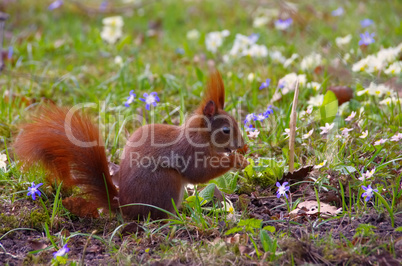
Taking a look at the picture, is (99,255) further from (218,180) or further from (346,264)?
(346,264)

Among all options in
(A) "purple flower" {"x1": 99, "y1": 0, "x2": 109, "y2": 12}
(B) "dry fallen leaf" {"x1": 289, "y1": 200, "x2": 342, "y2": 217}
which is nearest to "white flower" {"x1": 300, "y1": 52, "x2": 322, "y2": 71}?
(B) "dry fallen leaf" {"x1": 289, "y1": 200, "x2": 342, "y2": 217}

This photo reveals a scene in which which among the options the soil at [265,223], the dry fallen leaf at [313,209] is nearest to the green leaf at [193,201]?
the soil at [265,223]

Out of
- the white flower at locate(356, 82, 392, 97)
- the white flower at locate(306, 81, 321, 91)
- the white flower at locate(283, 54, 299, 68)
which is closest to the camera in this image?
the white flower at locate(356, 82, 392, 97)

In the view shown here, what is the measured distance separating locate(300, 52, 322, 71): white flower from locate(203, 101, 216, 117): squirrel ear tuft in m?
1.33

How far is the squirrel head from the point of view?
2.09 meters

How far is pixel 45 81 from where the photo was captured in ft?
11.2

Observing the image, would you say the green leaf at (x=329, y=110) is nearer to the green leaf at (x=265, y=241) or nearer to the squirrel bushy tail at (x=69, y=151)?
the green leaf at (x=265, y=241)

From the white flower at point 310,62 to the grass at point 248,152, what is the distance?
0.05 meters

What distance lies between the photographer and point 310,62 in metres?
3.26

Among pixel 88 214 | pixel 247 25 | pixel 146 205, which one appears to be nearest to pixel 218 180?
pixel 146 205

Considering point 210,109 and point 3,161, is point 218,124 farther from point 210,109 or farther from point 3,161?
point 3,161

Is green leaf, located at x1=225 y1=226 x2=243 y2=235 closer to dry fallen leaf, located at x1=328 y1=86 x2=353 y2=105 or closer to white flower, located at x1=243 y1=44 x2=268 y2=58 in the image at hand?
dry fallen leaf, located at x1=328 y1=86 x2=353 y2=105

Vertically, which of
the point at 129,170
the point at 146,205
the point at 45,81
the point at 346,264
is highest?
the point at 45,81

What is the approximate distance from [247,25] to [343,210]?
331 cm
